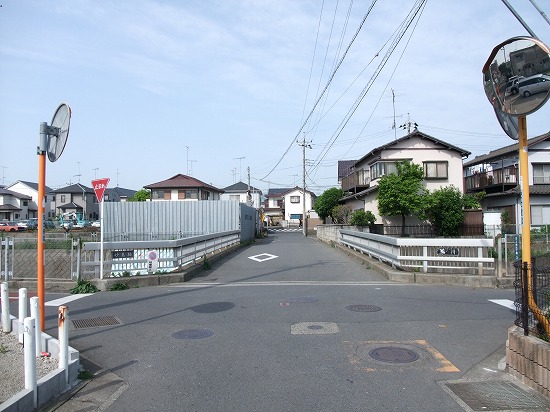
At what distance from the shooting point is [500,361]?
18.0ft

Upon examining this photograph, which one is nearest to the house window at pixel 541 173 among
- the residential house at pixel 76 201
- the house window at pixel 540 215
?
the house window at pixel 540 215

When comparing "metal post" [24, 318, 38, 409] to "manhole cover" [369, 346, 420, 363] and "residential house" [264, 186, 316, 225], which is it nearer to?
"manhole cover" [369, 346, 420, 363]

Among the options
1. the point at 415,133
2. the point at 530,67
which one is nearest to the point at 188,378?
the point at 530,67

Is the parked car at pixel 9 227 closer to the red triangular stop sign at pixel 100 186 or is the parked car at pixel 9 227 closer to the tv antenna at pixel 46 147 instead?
the red triangular stop sign at pixel 100 186

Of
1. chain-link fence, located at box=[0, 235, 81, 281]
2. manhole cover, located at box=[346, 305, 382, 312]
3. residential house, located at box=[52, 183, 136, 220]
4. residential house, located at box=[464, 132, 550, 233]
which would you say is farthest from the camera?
residential house, located at box=[52, 183, 136, 220]

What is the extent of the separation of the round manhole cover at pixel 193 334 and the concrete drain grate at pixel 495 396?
3603 millimetres

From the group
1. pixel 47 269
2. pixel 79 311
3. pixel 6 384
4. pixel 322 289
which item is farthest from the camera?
pixel 47 269

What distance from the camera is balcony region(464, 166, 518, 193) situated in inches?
1214

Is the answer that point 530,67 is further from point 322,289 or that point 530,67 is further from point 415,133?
point 415,133

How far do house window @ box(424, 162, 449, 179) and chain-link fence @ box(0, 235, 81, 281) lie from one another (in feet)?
81.8

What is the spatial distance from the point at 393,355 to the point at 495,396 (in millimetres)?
1441

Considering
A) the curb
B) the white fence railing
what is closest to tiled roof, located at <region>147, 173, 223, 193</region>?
the white fence railing

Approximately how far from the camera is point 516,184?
101ft

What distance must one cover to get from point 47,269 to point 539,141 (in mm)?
30491
